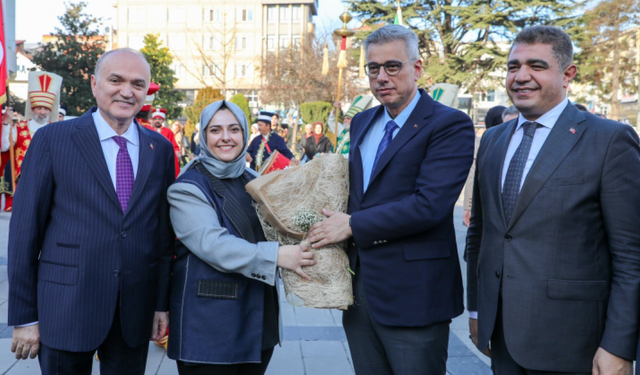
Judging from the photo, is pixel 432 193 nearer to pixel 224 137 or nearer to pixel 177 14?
pixel 224 137

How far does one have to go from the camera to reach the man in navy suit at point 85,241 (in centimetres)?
244

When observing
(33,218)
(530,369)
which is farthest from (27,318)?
(530,369)

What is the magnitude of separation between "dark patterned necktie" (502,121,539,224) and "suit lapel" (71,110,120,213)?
1717mm

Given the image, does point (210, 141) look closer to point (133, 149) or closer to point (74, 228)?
point (133, 149)

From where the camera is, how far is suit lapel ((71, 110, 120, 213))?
97.3 inches

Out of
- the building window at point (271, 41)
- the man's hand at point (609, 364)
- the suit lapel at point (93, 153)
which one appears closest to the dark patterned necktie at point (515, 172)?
the man's hand at point (609, 364)

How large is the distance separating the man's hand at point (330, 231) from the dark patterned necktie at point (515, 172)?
0.67m

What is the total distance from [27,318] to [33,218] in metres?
0.46

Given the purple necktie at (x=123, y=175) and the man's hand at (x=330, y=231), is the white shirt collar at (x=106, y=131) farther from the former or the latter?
the man's hand at (x=330, y=231)

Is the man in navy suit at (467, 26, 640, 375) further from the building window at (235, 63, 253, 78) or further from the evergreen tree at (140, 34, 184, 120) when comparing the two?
the building window at (235, 63, 253, 78)

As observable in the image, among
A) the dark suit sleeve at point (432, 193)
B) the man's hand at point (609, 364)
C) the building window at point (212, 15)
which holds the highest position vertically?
the building window at point (212, 15)

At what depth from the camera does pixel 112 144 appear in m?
2.63

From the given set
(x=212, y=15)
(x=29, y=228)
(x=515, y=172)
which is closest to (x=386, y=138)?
(x=515, y=172)

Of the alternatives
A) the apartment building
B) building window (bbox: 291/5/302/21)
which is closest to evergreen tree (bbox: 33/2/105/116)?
the apartment building
